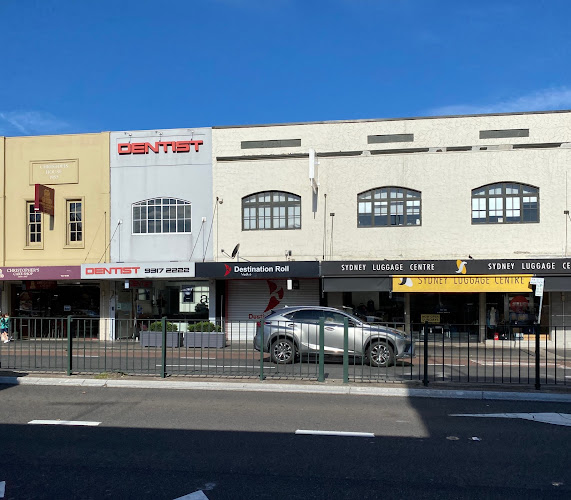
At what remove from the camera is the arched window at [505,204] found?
21266 mm

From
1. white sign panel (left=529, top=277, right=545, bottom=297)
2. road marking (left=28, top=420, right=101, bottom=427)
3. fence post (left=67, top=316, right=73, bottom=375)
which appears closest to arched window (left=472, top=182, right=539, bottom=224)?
white sign panel (left=529, top=277, right=545, bottom=297)

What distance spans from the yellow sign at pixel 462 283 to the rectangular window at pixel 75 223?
13433mm

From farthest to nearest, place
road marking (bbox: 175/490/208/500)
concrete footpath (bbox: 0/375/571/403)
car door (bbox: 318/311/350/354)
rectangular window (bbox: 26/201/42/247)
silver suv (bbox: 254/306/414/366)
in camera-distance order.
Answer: rectangular window (bbox: 26/201/42/247)
car door (bbox: 318/311/350/354)
silver suv (bbox: 254/306/414/366)
concrete footpath (bbox: 0/375/571/403)
road marking (bbox: 175/490/208/500)

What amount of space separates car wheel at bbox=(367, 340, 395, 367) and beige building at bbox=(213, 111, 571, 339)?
8.13 metres

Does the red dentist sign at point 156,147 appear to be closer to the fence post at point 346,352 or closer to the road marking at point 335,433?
the fence post at point 346,352

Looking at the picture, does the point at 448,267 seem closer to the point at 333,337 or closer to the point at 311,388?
the point at 333,337

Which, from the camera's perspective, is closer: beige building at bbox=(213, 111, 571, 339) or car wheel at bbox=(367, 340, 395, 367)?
car wheel at bbox=(367, 340, 395, 367)

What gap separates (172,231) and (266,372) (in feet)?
41.2

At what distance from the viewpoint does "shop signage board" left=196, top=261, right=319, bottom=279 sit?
21344 mm

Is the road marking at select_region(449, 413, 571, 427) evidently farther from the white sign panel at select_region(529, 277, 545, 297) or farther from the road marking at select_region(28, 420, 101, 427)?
the white sign panel at select_region(529, 277, 545, 297)

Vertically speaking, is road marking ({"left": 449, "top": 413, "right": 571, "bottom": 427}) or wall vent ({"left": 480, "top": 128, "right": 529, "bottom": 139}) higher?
wall vent ({"left": 480, "top": 128, "right": 529, "bottom": 139})

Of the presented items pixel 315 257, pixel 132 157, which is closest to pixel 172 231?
pixel 132 157

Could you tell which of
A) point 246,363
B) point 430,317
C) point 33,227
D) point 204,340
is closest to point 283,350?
point 246,363

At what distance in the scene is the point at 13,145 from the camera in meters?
24.2
